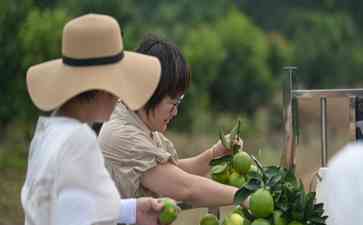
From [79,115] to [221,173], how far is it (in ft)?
2.72

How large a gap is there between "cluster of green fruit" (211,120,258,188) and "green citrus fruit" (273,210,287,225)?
25 centimetres

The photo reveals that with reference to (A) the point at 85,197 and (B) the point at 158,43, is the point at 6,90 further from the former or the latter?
(A) the point at 85,197

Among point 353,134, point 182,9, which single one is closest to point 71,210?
point 353,134

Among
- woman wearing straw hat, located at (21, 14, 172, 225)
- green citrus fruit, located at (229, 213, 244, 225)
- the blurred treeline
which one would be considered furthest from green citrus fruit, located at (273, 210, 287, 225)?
the blurred treeline

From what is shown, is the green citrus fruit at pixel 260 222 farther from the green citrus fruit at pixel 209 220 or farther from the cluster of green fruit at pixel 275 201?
the green citrus fruit at pixel 209 220

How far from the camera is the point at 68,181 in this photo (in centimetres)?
269

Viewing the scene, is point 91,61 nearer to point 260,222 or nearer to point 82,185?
point 82,185

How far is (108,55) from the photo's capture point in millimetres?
2809

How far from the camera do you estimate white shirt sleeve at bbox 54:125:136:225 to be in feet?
8.84

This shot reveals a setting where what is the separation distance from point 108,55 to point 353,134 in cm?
114

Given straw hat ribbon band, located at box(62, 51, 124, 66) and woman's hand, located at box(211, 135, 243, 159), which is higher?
straw hat ribbon band, located at box(62, 51, 124, 66)

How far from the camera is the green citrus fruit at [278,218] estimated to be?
3.16 m

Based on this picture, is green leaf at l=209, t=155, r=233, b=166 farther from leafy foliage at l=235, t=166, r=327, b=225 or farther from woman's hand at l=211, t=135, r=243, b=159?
leafy foliage at l=235, t=166, r=327, b=225

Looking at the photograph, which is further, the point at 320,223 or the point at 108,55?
the point at 320,223
